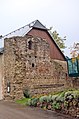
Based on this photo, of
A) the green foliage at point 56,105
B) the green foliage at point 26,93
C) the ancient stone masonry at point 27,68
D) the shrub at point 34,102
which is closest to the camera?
the green foliage at point 56,105

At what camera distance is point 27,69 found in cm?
2442

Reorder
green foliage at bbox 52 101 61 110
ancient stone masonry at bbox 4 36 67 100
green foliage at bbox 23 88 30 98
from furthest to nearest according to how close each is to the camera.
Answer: green foliage at bbox 23 88 30 98 < ancient stone masonry at bbox 4 36 67 100 < green foliage at bbox 52 101 61 110

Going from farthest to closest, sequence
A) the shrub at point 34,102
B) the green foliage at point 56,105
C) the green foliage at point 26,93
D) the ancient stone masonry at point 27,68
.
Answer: the green foliage at point 26,93, the ancient stone masonry at point 27,68, the shrub at point 34,102, the green foliage at point 56,105

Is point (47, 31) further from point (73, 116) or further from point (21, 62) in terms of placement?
point (73, 116)

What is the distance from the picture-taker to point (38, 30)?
30688 millimetres

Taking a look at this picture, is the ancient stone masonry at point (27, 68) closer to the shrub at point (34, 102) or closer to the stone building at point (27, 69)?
the stone building at point (27, 69)

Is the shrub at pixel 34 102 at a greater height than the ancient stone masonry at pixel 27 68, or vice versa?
the ancient stone masonry at pixel 27 68

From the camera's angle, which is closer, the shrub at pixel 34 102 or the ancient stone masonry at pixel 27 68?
the shrub at pixel 34 102

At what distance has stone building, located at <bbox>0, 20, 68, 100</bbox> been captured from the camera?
77.4ft

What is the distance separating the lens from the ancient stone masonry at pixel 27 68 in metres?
23.6

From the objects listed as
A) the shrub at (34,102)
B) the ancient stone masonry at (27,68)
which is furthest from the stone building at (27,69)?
the shrub at (34,102)

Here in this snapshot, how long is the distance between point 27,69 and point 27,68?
0.10m

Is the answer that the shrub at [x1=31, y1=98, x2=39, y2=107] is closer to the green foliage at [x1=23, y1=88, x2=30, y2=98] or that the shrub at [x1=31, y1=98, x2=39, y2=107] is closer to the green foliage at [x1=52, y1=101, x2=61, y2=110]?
the green foliage at [x1=52, y1=101, x2=61, y2=110]

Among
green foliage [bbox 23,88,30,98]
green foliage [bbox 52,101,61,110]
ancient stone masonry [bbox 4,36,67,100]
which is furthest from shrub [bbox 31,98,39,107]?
green foliage [bbox 23,88,30,98]
